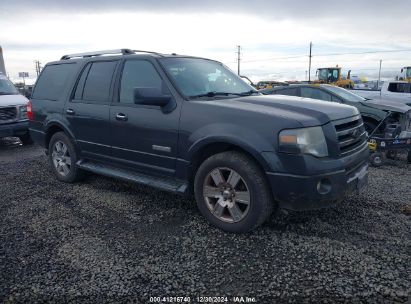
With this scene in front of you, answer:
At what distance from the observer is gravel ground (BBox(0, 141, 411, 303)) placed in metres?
2.74

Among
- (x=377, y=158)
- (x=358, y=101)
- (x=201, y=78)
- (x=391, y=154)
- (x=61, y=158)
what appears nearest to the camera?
(x=201, y=78)

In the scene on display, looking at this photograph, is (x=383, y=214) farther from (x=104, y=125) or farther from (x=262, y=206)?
(x=104, y=125)

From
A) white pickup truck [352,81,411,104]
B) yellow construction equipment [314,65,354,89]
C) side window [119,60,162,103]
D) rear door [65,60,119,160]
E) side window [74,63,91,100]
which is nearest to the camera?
side window [119,60,162,103]

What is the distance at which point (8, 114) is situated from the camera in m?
8.77

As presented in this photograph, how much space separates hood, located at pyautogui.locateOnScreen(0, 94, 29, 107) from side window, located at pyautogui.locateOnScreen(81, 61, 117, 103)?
15.7ft

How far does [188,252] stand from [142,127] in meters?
1.62

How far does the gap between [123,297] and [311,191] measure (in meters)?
1.81

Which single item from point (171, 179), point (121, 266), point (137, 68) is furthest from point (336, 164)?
point (137, 68)

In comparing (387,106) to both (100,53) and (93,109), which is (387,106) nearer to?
(100,53)

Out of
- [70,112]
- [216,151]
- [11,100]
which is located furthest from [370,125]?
[11,100]

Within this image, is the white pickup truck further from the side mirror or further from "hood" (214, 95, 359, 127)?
the side mirror

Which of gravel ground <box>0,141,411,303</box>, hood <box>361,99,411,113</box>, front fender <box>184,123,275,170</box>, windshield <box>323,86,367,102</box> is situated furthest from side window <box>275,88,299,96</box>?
front fender <box>184,123,275,170</box>

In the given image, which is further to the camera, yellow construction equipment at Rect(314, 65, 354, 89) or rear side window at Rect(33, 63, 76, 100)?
yellow construction equipment at Rect(314, 65, 354, 89)

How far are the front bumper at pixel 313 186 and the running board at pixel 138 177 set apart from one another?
1122mm
